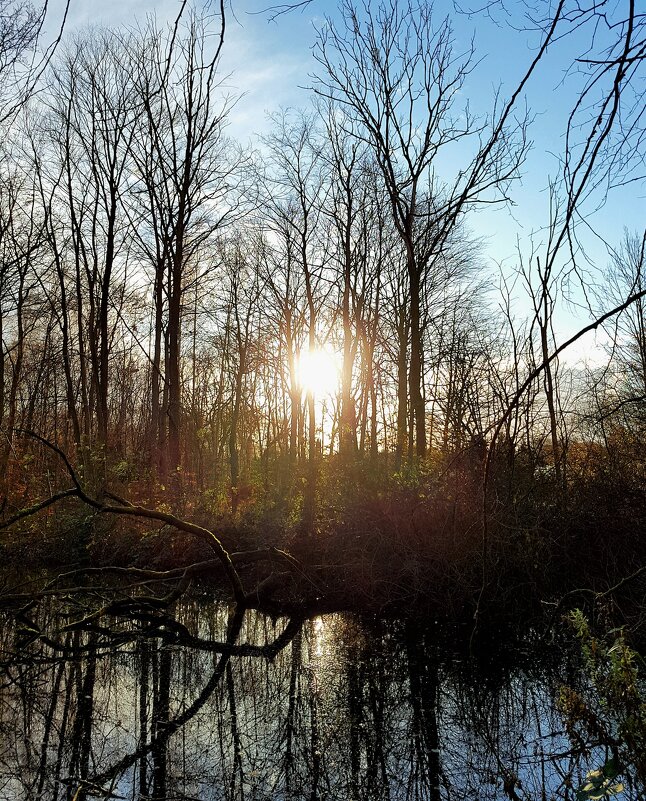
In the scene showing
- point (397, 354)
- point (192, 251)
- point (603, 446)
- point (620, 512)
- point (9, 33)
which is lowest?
point (620, 512)

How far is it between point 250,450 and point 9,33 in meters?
32.9

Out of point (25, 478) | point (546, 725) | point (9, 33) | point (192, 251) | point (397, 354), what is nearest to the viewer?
point (9, 33)

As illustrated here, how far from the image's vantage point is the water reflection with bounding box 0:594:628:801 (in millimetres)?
4641

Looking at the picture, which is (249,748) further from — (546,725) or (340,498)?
(340,498)

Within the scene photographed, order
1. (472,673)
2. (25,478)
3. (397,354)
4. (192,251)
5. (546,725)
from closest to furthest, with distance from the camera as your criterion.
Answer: (546,725)
(472,673)
(25,478)
(192,251)
(397,354)

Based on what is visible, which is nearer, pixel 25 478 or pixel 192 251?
pixel 25 478

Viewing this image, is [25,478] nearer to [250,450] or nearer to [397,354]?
[397,354]

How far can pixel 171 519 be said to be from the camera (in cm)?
903

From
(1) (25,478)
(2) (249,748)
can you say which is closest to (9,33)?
(2) (249,748)

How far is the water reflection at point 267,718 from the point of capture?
183 inches

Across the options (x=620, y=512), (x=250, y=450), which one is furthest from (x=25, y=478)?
(x=250, y=450)

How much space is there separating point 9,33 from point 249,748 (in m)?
5.28

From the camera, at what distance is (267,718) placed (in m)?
5.93

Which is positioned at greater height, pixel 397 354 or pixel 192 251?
pixel 192 251
